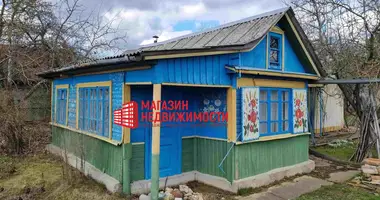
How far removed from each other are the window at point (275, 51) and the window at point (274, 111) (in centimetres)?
Result: 64

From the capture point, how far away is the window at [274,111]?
23.2 ft

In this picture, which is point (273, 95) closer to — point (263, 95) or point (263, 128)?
point (263, 95)

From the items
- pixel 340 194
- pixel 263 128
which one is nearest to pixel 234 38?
pixel 263 128

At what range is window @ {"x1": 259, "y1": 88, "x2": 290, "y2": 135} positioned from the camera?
7078 millimetres

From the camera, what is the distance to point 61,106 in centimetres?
937

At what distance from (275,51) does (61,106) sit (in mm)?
6826

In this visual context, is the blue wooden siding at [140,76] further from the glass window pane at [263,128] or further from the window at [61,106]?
the window at [61,106]

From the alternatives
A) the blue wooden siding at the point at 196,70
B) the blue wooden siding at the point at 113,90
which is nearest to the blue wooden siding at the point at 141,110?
the blue wooden siding at the point at 113,90

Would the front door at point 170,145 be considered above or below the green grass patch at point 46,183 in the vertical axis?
above

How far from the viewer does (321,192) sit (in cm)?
645

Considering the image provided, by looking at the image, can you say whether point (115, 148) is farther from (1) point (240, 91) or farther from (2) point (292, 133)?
(2) point (292, 133)

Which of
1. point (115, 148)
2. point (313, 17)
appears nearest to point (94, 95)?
point (115, 148)

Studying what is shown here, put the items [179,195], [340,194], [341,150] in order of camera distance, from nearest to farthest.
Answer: [179,195] → [340,194] → [341,150]
